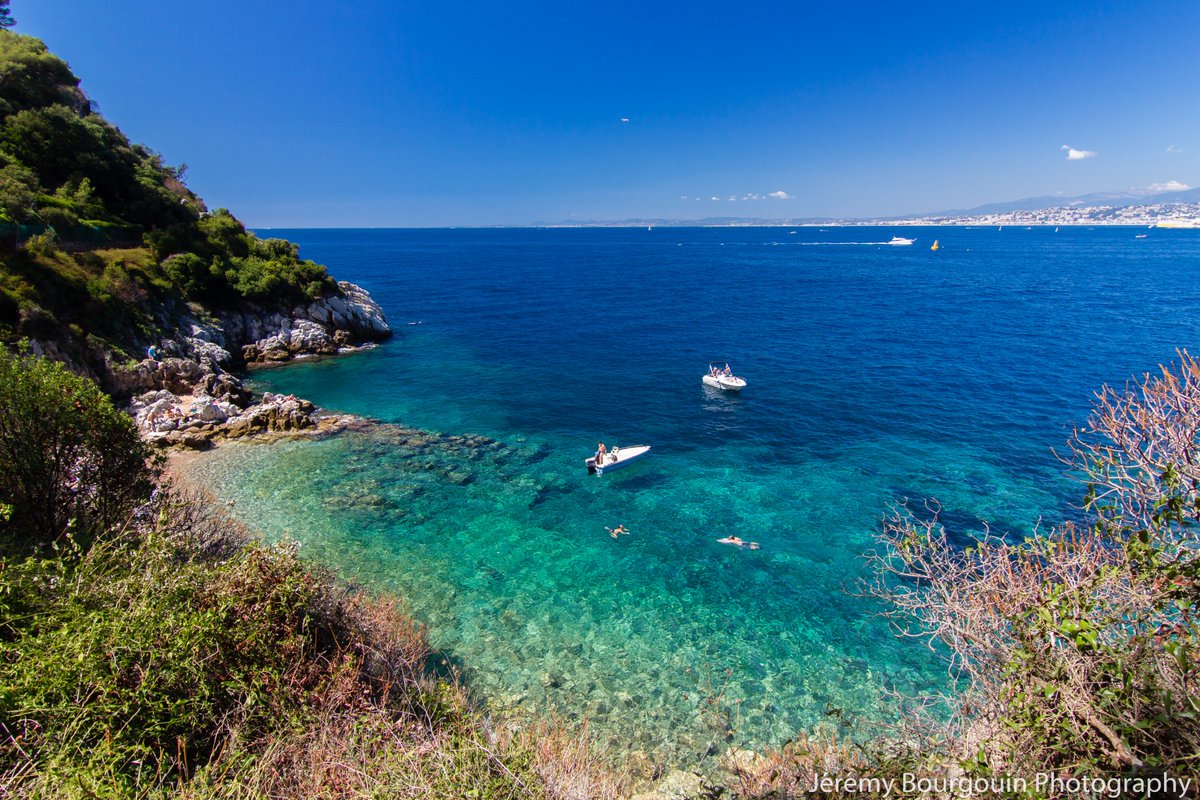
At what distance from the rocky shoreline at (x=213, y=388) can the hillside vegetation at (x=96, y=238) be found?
2121 mm

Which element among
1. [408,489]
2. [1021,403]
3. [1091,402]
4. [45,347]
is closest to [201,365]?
[45,347]

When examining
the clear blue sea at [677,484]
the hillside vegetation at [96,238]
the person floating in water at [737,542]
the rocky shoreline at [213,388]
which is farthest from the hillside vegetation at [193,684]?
the hillside vegetation at [96,238]

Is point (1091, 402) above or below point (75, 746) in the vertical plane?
below

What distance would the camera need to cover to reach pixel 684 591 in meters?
22.9

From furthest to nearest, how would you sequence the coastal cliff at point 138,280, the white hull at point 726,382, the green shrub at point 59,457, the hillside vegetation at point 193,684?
the white hull at point 726,382, the coastal cliff at point 138,280, the green shrub at point 59,457, the hillside vegetation at point 193,684

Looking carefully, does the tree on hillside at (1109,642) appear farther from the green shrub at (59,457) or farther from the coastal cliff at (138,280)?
the coastal cliff at (138,280)

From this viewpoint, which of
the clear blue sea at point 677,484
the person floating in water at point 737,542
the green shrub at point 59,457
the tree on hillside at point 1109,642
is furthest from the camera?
the person floating in water at point 737,542

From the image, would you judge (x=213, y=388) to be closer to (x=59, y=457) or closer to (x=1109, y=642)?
(x=59, y=457)

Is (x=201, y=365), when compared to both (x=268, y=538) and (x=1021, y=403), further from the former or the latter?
(x=1021, y=403)

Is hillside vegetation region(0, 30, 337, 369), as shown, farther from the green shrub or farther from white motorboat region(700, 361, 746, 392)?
white motorboat region(700, 361, 746, 392)

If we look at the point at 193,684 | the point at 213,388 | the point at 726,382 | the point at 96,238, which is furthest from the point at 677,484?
the point at 96,238

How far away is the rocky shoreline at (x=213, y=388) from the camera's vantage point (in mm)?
35438

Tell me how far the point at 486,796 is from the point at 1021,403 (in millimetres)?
50955

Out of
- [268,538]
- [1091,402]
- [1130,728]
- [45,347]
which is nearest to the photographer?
[1130,728]
